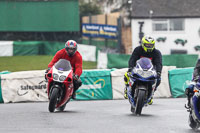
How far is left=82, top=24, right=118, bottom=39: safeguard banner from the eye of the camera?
50031 millimetres

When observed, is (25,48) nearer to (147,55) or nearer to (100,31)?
(100,31)

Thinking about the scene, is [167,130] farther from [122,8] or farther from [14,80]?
[122,8]

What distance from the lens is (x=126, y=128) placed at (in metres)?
9.31

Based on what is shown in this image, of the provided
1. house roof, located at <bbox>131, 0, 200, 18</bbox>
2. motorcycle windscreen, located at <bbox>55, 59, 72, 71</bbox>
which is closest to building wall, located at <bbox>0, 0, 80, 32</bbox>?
house roof, located at <bbox>131, 0, 200, 18</bbox>

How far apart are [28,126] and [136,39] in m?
40.4

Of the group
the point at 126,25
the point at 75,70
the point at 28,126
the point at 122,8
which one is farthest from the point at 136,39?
the point at 28,126

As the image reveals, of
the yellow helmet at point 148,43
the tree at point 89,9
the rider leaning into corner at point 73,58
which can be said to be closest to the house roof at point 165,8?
the tree at point 89,9

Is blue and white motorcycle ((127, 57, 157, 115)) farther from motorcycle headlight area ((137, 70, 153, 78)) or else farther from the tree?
the tree

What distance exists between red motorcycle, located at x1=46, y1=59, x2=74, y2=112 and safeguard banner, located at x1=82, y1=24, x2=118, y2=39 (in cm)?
3702

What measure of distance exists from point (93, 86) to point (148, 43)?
648 cm

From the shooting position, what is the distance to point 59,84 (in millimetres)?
12250

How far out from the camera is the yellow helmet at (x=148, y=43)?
473 inches

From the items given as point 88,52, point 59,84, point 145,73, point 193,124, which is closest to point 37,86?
point 59,84

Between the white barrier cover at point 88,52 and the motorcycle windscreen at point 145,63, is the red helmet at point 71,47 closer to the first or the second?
the motorcycle windscreen at point 145,63
